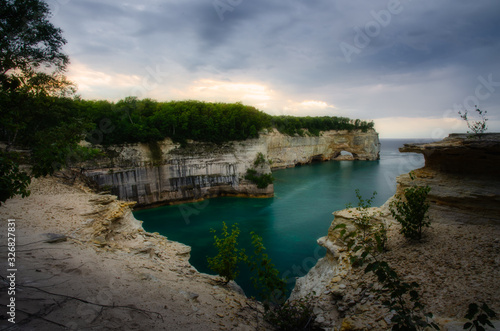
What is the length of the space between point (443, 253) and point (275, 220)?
49.4 feet

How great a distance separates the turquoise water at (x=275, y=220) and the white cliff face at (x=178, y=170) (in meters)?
1.28

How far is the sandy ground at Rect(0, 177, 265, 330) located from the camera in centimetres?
351

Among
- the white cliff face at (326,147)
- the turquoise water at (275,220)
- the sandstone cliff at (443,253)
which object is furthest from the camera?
the white cliff face at (326,147)

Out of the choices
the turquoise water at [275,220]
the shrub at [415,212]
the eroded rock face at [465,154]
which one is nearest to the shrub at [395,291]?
the shrub at [415,212]

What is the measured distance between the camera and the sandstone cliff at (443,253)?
4.52 metres

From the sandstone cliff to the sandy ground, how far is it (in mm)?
2294

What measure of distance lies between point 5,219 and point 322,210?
823 inches

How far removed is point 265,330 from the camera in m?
4.91

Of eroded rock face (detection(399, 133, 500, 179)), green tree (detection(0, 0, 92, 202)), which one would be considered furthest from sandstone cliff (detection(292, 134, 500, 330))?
green tree (detection(0, 0, 92, 202))

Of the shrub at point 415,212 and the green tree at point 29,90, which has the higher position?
the green tree at point 29,90

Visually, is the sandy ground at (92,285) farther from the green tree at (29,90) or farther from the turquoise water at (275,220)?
the turquoise water at (275,220)

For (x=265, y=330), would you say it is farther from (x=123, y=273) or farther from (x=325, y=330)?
(x=123, y=273)

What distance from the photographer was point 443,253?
5.84 m

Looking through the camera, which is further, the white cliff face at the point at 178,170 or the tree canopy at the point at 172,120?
the tree canopy at the point at 172,120
